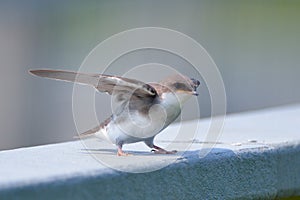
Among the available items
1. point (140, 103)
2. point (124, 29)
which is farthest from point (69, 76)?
point (124, 29)

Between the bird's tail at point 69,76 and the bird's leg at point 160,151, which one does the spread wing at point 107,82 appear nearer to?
the bird's tail at point 69,76

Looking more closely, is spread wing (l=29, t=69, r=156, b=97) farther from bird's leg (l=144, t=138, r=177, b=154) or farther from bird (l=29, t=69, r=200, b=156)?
bird's leg (l=144, t=138, r=177, b=154)

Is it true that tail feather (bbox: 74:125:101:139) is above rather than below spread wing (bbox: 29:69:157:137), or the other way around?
below

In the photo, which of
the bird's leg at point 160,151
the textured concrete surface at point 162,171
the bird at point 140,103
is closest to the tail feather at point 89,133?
the textured concrete surface at point 162,171

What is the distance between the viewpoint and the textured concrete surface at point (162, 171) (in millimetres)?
1792

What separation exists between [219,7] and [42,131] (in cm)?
511

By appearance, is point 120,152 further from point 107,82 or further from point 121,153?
point 107,82

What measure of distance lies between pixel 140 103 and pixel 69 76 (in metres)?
0.29

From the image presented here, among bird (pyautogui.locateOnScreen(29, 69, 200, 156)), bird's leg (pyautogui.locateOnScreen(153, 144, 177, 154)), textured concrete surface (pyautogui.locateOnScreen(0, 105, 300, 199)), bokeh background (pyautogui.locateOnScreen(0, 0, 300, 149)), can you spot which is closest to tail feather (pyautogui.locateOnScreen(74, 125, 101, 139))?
textured concrete surface (pyautogui.locateOnScreen(0, 105, 300, 199))

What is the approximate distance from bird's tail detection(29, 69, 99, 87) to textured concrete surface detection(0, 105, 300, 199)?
0.75 feet

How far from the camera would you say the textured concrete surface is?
1.79 m

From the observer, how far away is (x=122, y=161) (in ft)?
7.22

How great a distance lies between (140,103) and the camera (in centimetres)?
268

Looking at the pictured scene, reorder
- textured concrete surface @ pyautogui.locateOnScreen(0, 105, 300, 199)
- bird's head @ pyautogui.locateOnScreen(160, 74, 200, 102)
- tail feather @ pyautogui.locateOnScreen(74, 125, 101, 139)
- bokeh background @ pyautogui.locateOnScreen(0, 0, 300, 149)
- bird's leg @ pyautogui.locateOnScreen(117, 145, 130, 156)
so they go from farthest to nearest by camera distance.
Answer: bokeh background @ pyautogui.locateOnScreen(0, 0, 300, 149) → tail feather @ pyautogui.locateOnScreen(74, 125, 101, 139) → bird's head @ pyautogui.locateOnScreen(160, 74, 200, 102) → bird's leg @ pyautogui.locateOnScreen(117, 145, 130, 156) → textured concrete surface @ pyautogui.locateOnScreen(0, 105, 300, 199)
